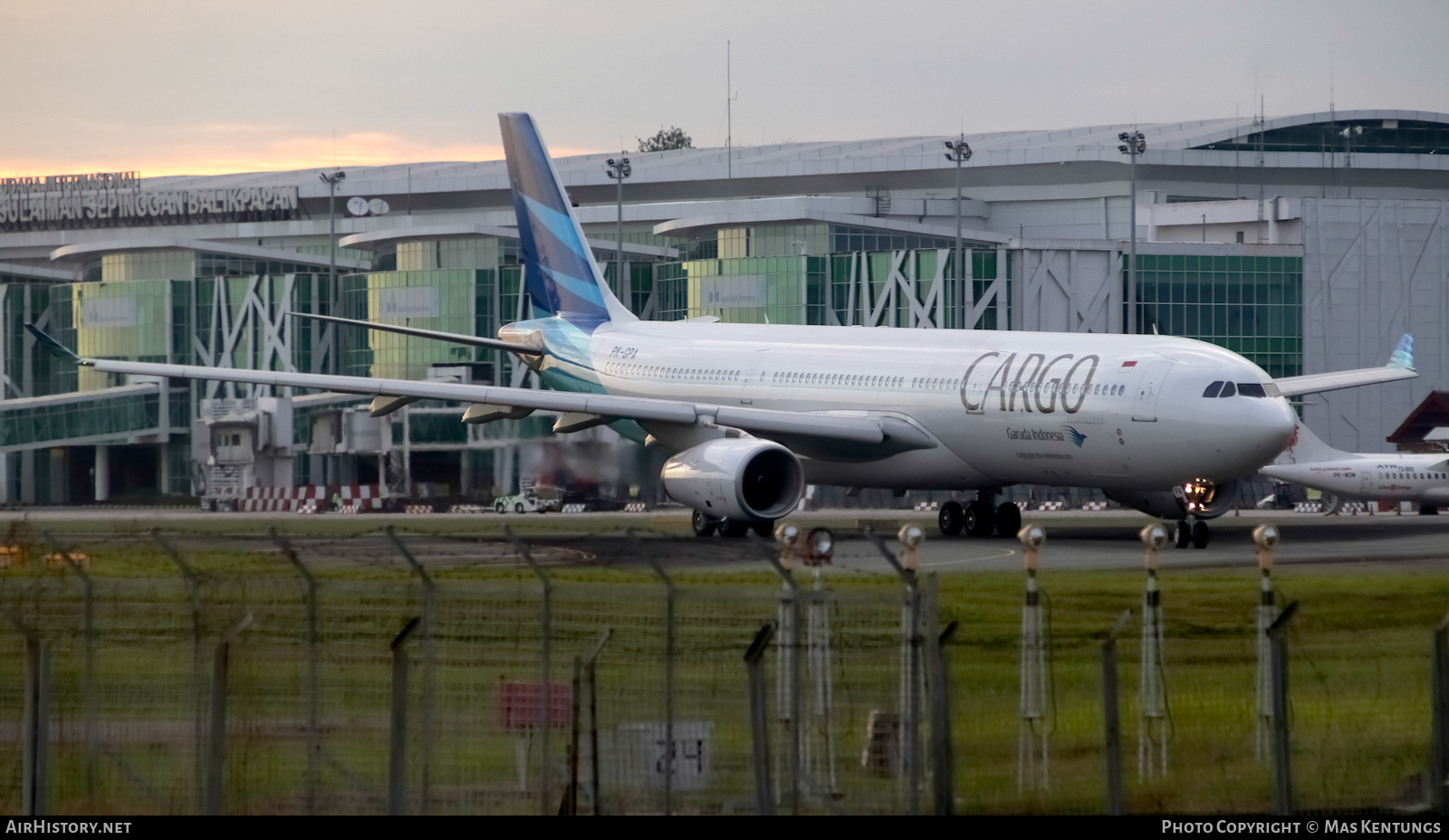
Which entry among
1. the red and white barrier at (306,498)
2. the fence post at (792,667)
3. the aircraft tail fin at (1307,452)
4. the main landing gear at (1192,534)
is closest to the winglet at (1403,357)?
the aircraft tail fin at (1307,452)

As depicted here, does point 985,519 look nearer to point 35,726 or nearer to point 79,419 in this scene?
point 35,726

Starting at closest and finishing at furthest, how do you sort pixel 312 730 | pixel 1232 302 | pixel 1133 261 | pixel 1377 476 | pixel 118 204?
pixel 312 730 → pixel 1377 476 → pixel 1133 261 → pixel 1232 302 → pixel 118 204

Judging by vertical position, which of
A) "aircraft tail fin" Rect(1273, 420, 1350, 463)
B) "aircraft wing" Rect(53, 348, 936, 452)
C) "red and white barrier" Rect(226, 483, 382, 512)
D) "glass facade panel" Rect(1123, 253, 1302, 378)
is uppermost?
"glass facade panel" Rect(1123, 253, 1302, 378)

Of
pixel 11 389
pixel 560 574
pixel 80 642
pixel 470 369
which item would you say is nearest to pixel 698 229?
pixel 470 369

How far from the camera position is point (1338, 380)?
41.5 meters

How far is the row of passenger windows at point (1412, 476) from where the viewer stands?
42.5m

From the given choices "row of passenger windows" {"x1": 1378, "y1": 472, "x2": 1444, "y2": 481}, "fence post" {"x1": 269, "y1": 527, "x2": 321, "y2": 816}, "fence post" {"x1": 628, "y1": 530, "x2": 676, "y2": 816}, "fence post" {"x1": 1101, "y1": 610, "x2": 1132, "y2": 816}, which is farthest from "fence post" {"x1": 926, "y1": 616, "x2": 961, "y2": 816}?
"row of passenger windows" {"x1": 1378, "y1": 472, "x2": 1444, "y2": 481}

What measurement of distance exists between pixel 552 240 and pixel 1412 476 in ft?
66.1

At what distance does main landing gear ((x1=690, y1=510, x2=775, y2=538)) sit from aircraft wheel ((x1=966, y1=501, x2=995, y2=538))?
4.06 meters

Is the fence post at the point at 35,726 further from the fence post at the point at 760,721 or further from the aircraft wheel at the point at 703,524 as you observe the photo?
the aircraft wheel at the point at 703,524

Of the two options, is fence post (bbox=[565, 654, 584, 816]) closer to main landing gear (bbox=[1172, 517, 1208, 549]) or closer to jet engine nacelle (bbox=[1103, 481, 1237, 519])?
main landing gear (bbox=[1172, 517, 1208, 549])

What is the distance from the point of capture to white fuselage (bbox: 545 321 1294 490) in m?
30.7

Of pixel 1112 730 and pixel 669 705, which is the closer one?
pixel 1112 730

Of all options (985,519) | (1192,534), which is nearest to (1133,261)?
(985,519)
